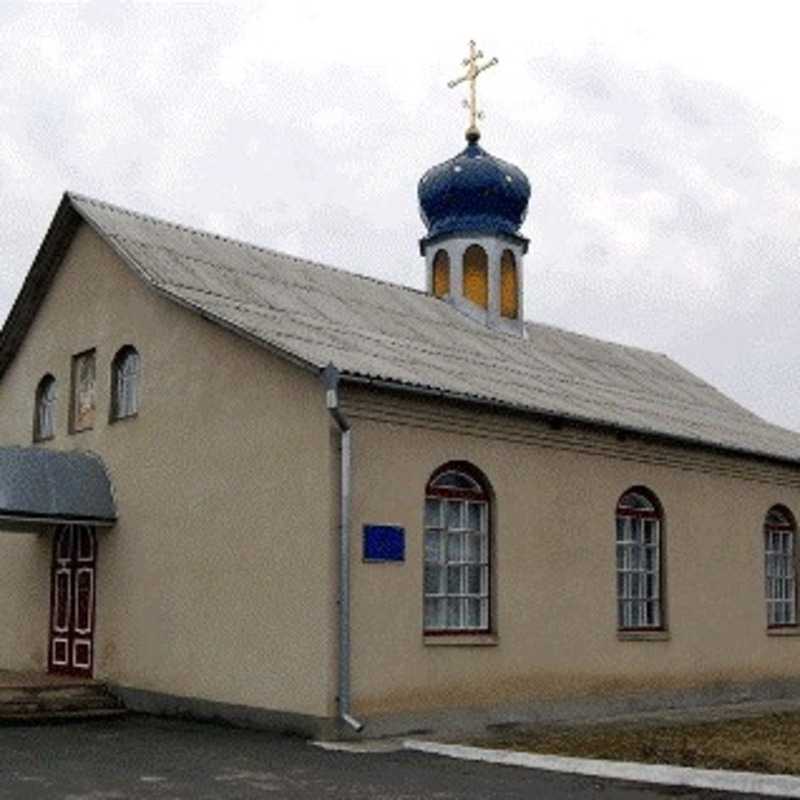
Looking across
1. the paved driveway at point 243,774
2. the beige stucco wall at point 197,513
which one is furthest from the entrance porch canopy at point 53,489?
the paved driveway at point 243,774

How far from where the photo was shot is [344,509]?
38.5ft

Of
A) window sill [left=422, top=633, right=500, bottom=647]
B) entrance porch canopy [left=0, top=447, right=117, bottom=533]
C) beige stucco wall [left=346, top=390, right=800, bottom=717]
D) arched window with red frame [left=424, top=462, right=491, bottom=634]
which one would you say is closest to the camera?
beige stucco wall [left=346, top=390, right=800, bottom=717]

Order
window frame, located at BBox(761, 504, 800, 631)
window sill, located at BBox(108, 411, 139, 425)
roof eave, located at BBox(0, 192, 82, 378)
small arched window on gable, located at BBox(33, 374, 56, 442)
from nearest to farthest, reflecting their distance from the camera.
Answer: window sill, located at BBox(108, 411, 139, 425)
roof eave, located at BBox(0, 192, 82, 378)
small arched window on gable, located at BBox(33, 374, 56, 442)
window frame, located at BBox(761, 504, 800, 631)

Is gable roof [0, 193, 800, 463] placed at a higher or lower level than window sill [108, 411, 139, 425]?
higher

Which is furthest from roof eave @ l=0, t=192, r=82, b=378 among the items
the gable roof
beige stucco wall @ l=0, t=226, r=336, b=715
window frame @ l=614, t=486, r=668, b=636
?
window frame @ l=614, t=486, r=668, b=636

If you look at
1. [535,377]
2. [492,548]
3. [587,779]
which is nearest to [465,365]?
[535,377]

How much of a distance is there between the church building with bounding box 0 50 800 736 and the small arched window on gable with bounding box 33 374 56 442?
0.16 ft

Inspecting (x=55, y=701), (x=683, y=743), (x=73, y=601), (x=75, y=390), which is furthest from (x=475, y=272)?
(x=683, y=743)

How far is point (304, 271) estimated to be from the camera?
57.4 feet

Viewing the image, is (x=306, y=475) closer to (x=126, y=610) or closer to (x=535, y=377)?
(x=126, y=610)

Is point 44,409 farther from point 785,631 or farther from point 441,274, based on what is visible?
point 785,631

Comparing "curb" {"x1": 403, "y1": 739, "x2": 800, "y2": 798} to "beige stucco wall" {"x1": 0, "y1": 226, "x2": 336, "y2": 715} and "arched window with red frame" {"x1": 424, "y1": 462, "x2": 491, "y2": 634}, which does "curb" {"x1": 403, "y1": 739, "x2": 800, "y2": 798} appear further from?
"arched window with red frame" {"x1": 424, "y1": 462, "x2": 491, "y2": 634}

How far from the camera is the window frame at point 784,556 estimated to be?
17.4 metres

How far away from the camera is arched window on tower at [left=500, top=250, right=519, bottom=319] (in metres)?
20.6
